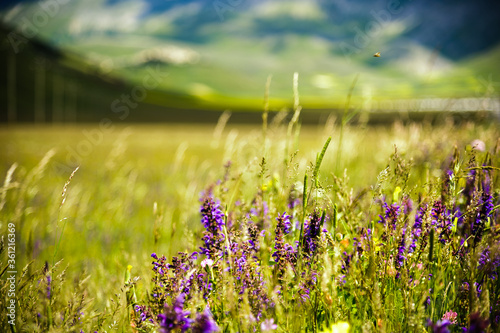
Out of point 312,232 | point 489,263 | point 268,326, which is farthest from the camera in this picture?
point 312,232

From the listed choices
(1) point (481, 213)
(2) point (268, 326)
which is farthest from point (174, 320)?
(1) point (481, 213)

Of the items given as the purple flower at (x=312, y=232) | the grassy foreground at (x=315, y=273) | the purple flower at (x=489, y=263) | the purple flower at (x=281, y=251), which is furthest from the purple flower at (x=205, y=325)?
the purple flower at (x=489, y=263)

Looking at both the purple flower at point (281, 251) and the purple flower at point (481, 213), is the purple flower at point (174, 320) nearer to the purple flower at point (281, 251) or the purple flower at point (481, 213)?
the purple flower at point (281, 251)

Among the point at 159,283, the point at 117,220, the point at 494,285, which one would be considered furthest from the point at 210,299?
the point at 117,220

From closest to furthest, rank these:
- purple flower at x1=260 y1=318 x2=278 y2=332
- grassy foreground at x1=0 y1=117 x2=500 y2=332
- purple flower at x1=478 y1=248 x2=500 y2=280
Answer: purple flower at x1=260 y1=318 x2=278 y2=332 → grassy foreground at x1=0 y1=117 x2=500 y2=332 → purple flower at x1=478 y1=248 x2=500 y2=280

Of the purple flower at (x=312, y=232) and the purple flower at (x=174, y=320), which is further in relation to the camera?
the purple flower at (x=312, y=232)

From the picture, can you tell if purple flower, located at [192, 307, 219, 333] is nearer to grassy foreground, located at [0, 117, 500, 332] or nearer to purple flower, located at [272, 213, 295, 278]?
grassy foreground, located at [0, 117, 500, 332]

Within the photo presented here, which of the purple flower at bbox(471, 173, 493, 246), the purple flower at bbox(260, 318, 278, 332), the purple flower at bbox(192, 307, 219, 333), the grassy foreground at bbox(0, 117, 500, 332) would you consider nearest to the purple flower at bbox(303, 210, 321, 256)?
the grassy foreground at bbox(0, 117, 500, 332)

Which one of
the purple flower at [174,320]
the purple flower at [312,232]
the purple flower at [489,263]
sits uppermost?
the purple flower at [312,232]

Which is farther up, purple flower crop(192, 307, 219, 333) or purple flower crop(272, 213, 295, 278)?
purple flower crop(272, 213, 295, 278)

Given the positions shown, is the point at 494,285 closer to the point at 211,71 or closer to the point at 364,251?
the point at 364,251

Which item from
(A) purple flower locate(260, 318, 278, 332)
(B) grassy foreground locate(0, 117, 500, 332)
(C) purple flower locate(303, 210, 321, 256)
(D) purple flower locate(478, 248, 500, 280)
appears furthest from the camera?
(C) purple flower locate(303, 210, 321, 256)

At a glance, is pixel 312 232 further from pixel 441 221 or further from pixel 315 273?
pixel 441 221

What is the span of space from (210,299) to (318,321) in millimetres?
488
